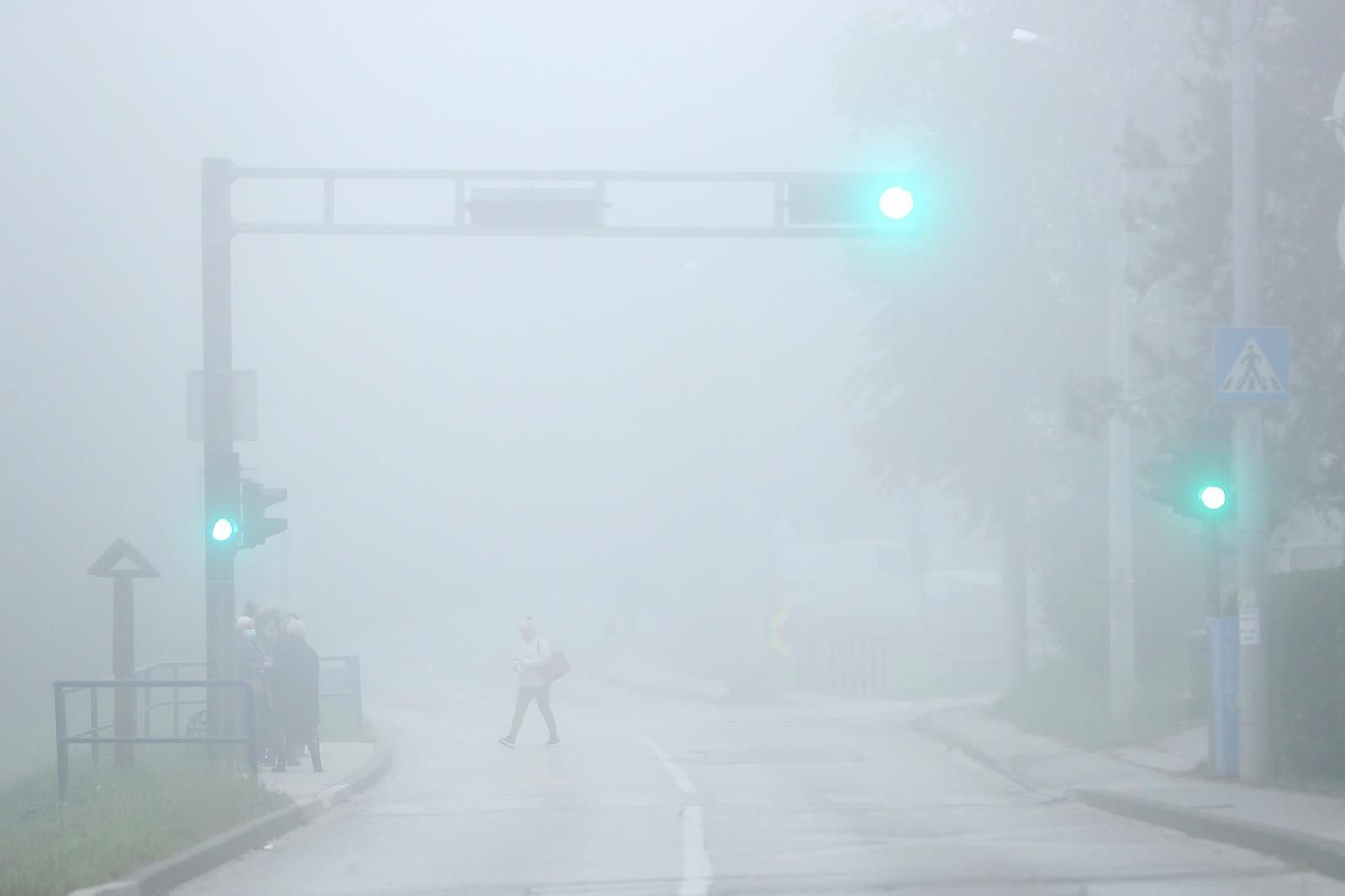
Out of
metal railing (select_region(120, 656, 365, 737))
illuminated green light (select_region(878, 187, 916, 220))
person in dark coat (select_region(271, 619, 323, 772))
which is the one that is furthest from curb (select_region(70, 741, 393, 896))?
illuminated green light (select_region(878, 187, 916, 220))

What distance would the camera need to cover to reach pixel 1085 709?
2103 cm

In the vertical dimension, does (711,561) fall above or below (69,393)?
below

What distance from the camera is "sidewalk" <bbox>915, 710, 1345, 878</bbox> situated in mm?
10676

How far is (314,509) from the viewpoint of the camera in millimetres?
64250

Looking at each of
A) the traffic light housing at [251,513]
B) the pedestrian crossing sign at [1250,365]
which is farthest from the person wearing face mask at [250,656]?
the pedestrian crossing sign at [1250,365]

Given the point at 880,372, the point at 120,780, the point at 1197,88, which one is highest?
the point at 1197,88

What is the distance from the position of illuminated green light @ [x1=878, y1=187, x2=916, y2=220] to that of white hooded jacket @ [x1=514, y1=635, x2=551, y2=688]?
9789 mm

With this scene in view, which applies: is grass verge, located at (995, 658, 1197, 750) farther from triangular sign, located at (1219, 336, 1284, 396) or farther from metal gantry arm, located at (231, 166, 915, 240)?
metal gantry arm, located at (231, 166, 915, 240)

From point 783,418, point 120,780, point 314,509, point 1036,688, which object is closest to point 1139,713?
point 1036,688

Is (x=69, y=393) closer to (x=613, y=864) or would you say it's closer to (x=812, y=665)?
(x=812, y=665)

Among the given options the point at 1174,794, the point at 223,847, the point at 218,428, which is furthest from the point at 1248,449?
the point at 218,428

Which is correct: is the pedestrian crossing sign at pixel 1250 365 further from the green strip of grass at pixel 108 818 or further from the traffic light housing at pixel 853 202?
the green strip of grass at pixel 108 818

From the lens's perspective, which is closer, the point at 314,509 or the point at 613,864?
the point at 613,864

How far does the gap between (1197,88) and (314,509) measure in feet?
175
